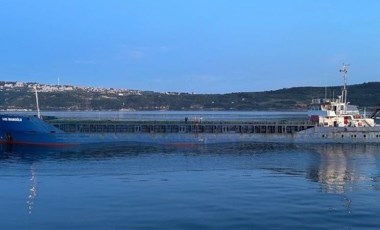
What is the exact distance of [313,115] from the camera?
68.9 metres

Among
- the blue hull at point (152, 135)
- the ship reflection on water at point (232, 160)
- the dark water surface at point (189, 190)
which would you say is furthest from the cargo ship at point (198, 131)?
the dark water surface at point (189, 190)

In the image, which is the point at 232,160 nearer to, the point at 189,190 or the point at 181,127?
the point at 189,190

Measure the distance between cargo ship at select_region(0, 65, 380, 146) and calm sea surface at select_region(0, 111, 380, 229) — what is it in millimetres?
8793

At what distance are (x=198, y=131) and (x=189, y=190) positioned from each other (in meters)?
36.8

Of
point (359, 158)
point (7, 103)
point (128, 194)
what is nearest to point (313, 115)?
point (359, 158)

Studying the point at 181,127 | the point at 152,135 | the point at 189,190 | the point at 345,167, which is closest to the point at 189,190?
the point at 189,190

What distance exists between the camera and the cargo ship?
199 feet

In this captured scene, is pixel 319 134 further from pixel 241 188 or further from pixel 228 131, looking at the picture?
pixel 241 188

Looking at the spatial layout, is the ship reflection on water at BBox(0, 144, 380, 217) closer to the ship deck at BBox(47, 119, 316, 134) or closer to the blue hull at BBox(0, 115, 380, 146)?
the blue hull at BBox(0, 115, 380, 146)

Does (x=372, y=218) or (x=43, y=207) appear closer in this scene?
(x=372, y=218)

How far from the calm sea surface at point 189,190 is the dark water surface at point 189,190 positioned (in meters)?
0.05

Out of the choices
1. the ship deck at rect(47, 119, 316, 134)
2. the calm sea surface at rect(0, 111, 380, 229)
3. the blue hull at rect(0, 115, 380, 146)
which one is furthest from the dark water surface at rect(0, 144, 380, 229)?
the ship deck at rect(47, 119, 316, 134)

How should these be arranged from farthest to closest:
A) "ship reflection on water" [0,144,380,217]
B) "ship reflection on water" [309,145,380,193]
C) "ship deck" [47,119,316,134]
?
"ship deck" [47,119,316,134] → "ship reflection on water" [0,144,380,217] → "ship reflection on water" [309,145,380,193]

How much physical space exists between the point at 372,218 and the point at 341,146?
39.2 m
